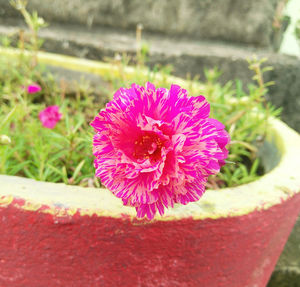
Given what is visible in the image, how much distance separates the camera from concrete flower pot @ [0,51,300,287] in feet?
2.05

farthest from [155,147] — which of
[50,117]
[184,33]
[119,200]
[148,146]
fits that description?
[184,33]

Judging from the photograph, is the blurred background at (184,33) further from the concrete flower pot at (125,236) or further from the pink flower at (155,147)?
the pink flower at (155,147)

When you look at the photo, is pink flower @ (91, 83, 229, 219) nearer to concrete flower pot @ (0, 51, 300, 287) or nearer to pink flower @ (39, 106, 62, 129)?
concrete flower pot @ (0, 51, 300, 287)

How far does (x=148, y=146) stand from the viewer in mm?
510

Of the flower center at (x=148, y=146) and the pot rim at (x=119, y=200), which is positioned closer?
the flower center at (x=148, y=146)

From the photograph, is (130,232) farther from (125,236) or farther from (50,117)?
(50,117)

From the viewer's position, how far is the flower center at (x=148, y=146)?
0.50 metres

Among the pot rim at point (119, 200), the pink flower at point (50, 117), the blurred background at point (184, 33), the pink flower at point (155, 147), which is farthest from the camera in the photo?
the blurred background at point (184, 33)

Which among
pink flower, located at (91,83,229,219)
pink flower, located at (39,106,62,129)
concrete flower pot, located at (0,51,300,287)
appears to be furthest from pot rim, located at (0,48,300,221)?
pink flower, located at (39,106,62,129)

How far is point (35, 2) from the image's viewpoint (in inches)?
71.7

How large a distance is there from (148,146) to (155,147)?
0.02 m

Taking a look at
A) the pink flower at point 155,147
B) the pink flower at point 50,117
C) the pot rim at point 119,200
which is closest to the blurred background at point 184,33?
the pink flower at point 50,117

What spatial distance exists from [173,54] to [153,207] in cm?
123

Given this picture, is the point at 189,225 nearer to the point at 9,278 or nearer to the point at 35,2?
the point at 9,278
